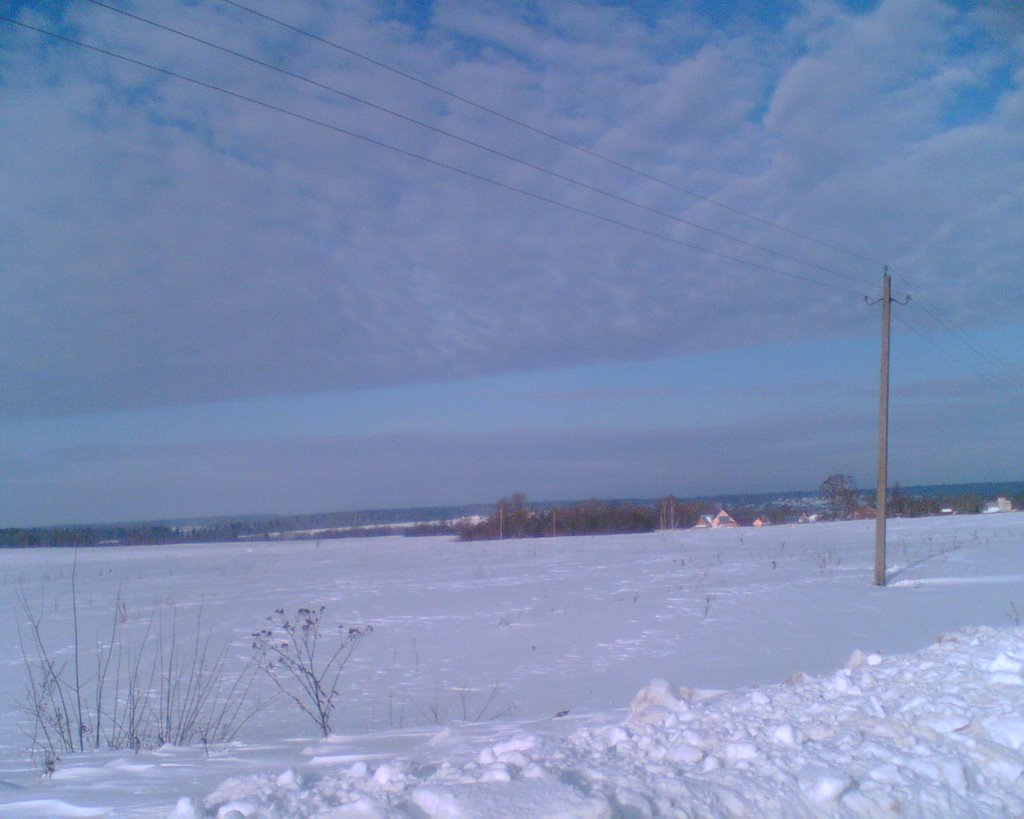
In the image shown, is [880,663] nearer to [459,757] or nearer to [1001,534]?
[459,757]

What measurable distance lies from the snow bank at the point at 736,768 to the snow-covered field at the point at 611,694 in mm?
16

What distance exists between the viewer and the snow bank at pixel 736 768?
3803 millimetres

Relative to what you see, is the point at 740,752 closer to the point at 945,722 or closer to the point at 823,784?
the point at 823,784

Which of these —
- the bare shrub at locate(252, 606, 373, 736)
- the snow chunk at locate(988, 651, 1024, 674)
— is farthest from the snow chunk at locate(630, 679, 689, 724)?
the bare shrub at locate(252, 606, 373, 736)

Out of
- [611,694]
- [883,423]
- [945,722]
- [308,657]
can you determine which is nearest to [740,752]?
[945,722]

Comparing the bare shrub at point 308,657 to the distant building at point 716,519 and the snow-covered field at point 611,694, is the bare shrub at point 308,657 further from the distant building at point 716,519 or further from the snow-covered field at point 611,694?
the distant building at point 716,519

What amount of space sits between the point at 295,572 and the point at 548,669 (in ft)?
67.9

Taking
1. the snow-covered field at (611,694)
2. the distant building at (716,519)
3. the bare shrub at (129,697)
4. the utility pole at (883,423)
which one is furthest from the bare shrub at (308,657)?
the distant building at (716,519)

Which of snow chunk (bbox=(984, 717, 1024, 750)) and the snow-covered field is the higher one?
snow chunk (bbox=(984, 717, 1024, 750))

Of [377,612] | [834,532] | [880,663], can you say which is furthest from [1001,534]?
[880,663]

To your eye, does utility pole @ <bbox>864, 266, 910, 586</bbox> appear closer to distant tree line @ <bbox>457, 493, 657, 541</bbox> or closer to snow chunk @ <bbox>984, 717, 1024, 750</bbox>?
snow chunk @ <bbox>984, 717, 1024, 750</bbox>

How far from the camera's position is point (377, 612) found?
18.8 metres

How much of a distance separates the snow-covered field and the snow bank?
0.05 feet

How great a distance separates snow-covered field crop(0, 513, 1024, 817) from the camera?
161 inches
